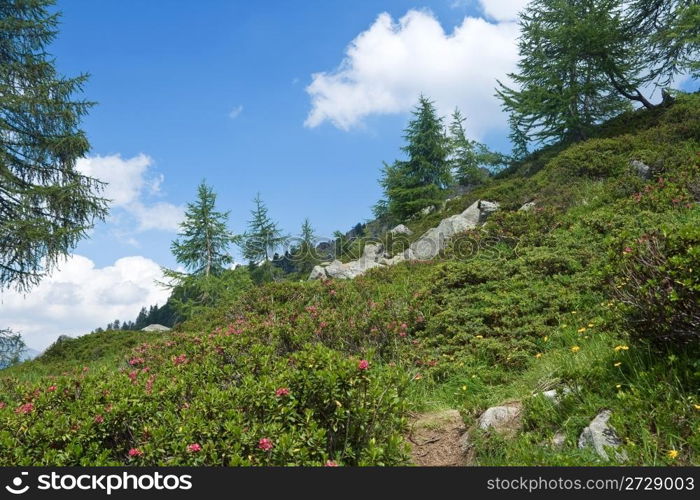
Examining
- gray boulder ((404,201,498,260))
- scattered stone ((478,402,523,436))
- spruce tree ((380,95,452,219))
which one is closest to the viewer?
scattered stone ((478,402,523,436))

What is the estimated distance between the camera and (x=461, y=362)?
22.0 ft

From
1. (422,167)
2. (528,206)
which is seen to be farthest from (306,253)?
(528,206)

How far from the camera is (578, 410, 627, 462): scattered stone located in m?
3.59

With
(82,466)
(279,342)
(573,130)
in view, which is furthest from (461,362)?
(573,130)

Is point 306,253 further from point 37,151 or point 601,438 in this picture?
point 601,438

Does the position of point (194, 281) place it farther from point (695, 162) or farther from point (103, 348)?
point (695, 162)

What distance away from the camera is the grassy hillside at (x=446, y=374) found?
350 centimetres

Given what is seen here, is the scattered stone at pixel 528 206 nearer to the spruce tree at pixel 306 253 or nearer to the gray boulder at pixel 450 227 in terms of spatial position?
the gray boulder at pixel 450 227

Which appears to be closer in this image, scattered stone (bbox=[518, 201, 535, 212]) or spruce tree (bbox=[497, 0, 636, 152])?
scattered stone (bbox=[518, 201, 535, 212])

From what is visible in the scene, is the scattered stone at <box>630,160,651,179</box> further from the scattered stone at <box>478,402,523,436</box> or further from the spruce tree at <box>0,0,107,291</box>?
the spruce tree at <box>0,0,107,291</box>

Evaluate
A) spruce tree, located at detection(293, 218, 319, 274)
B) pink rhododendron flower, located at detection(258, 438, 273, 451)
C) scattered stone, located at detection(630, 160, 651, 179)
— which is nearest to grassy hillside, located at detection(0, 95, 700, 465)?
pink rhododendron flower, located at detection(258, 438, 273, 451)

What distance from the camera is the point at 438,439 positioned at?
4.94m

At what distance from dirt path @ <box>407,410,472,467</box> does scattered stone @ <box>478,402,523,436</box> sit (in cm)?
34

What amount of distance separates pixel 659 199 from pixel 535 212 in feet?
10.5
